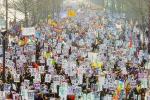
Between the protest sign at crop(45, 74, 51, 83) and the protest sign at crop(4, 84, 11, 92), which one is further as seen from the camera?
the protest sign at crop(45, 74, 51, 83)

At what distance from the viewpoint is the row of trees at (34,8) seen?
1388 inches

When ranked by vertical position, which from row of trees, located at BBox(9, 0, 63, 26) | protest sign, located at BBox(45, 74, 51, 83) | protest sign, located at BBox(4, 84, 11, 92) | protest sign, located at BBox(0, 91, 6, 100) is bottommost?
protest sign, located at BBox(0, 91, 6, 100)

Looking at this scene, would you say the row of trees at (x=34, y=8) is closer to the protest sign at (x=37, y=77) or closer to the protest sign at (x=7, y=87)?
the protest sign at (x=37, y=77)

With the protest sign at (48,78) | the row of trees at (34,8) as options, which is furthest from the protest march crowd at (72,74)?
the row of trees at (34,8)

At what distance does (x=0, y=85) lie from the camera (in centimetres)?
1678

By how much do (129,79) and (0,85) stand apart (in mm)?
4681

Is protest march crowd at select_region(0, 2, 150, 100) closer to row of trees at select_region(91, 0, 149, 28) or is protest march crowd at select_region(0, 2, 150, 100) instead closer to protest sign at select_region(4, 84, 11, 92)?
protest sign at select_region(4, 84, 11, 92)

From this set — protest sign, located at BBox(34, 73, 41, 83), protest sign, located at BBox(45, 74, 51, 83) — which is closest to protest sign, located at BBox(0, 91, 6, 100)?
protest sign, located at BBox(34, 73, 41, 83)

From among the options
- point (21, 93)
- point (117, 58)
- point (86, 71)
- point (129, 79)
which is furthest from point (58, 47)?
point (21, 93)

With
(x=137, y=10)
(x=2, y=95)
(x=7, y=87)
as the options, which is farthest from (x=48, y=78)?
(x=137, y=10)

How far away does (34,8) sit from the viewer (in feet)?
129

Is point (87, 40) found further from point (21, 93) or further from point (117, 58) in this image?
point (21, 93)

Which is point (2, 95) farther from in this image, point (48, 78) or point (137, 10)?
point (137, 10)

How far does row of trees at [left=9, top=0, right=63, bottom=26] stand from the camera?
116 feet
